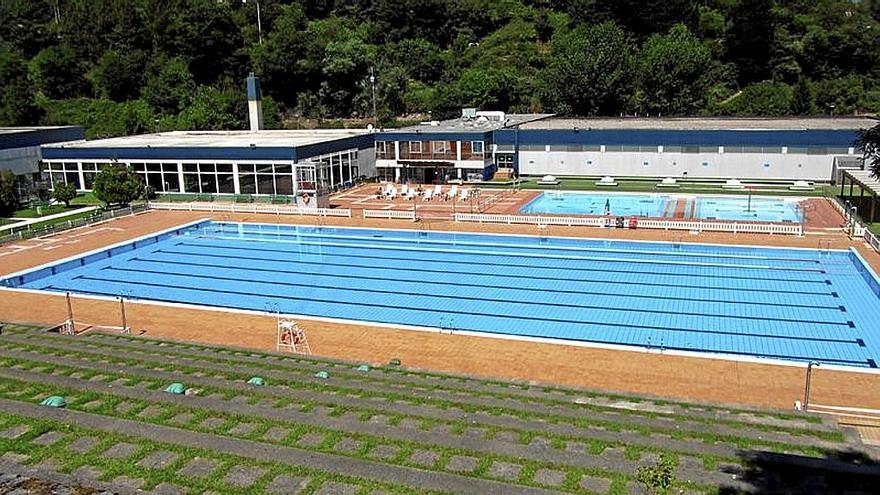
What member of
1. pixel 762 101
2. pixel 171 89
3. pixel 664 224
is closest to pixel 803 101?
pixel 762 101

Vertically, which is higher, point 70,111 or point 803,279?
point 70,111

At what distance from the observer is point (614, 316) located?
53.7 feet

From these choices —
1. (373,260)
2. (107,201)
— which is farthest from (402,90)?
(373,260)

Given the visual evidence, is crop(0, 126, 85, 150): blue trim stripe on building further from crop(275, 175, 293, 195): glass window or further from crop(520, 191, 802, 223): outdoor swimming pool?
crop(520, 191, 802, 223): outdoor swimming pool

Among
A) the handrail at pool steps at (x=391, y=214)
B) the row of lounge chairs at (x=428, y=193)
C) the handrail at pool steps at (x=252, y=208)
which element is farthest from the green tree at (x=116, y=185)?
the row of lounge chairs at (x=428, y=193)

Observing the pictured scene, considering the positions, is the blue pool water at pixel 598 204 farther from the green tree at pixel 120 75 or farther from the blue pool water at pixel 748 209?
the green tree at pixel 120 75

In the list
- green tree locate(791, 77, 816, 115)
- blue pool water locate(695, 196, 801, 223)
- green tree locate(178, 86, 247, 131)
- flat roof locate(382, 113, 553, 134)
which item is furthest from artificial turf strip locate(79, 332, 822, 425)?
green tree locate(791, 77, 816, 115)

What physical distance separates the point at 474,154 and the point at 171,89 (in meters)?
32.6

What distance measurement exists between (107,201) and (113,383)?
74.5 feet

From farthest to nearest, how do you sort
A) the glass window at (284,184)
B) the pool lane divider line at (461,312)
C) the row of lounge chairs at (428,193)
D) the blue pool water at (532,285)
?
the glass window at (284,184) → the row of lounge chairs at (428,193) → the blue pool water at (532,285) → the pool lane divider line at (461,312)

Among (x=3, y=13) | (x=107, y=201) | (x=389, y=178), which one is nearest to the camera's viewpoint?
(x=107, y=201)

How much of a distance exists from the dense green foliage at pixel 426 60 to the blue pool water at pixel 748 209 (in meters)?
21.4

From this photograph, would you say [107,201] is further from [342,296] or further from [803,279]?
[803,279]

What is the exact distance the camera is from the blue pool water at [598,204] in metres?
28.2
